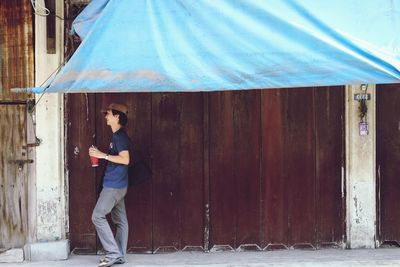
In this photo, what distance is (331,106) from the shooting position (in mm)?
7406

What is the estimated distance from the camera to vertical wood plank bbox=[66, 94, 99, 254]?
23.5 feet

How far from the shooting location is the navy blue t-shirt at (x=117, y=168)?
650 cm

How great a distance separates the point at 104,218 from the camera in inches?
255

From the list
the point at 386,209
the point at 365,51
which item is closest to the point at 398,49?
the point at 365,51

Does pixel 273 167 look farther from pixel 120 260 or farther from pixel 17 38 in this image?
pixel 17 38

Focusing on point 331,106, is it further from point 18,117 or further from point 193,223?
point 18,117

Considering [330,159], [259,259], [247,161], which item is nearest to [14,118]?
[247,161]

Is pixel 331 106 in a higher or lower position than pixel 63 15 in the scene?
lower

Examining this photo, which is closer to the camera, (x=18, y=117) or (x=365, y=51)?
(x=365, y=51)

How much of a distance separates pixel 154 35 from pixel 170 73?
1.46 feet

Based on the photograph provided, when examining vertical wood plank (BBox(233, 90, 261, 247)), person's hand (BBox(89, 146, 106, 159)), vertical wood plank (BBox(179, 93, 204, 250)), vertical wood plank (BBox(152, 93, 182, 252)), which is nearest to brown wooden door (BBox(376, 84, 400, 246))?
vertical wood plank (BBox(233, 90, 261, 247))

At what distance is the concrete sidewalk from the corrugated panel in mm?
2250

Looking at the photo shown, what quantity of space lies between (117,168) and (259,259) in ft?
6.68

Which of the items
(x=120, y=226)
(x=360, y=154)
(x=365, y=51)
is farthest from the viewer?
(x=360, y=154)
